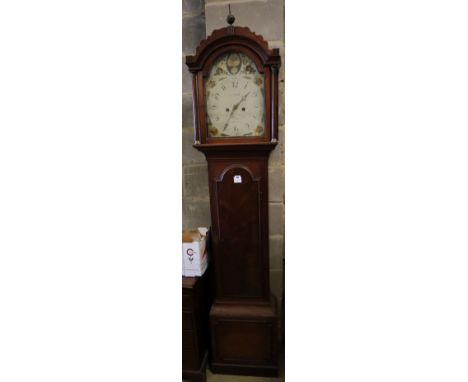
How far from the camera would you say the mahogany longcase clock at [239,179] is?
120 centimetres

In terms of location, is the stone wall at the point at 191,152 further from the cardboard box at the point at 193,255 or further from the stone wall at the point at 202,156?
the cardboard box at the point at 193,255

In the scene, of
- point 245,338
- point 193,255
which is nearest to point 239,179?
point 193,255

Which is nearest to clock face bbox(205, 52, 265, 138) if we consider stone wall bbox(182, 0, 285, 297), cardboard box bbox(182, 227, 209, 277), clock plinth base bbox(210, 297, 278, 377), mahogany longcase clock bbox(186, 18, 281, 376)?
mahogany longcase clock bbox(186, 18, 281, 376)

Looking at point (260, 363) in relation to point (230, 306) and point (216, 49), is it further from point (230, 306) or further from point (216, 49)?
point (216, 49)

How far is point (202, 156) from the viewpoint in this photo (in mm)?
1685

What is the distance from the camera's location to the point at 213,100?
1.25 meters

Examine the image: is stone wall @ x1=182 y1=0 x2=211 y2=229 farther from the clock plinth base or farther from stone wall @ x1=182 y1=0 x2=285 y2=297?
the clock plinth base

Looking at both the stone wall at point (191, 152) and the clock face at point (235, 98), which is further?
the stone wall at point (191, 152)

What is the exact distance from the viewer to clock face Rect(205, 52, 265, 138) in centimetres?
122

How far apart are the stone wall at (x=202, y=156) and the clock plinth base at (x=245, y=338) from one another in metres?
0.34

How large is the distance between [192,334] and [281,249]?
0.69 metres

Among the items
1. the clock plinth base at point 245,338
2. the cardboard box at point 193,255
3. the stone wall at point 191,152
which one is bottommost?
the clock plinth base at point 245,338

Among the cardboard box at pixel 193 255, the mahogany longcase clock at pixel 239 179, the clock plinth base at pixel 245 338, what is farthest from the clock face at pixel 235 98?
the clock plinth base at pixel 245 338

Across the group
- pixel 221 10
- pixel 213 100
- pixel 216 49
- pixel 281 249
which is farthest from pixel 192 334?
pixel 221 10
